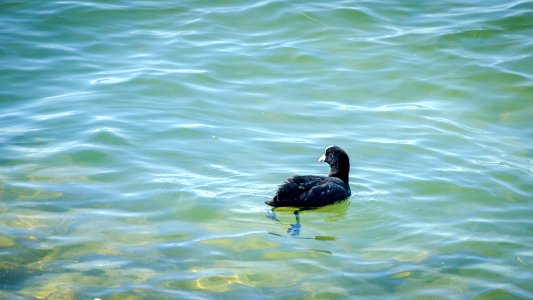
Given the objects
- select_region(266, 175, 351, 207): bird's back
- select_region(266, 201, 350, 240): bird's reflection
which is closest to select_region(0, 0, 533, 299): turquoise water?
select_region(266, 201, 350, 240): bird's reflection

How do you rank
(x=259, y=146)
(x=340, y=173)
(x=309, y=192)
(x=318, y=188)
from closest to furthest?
(x=309, y=192) < (x=318, y=188) < (x=340, y=173) < (x=259, y=146)

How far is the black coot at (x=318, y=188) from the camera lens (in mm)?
9477

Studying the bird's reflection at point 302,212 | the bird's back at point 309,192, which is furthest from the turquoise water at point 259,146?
the bird's back at point 309,192

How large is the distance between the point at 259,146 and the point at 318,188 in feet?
7.23

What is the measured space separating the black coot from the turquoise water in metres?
0.22

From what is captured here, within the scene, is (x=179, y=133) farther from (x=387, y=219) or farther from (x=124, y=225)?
(x=387, y=219)

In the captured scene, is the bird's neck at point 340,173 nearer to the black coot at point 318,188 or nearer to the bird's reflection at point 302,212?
the black coot at point 318,188

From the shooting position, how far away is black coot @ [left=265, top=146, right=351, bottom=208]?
31.1 ft

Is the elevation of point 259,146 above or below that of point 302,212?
above

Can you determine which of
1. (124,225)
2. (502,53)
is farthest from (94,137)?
(502,53)

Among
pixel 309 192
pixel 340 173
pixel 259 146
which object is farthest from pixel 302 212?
pixel 259 146

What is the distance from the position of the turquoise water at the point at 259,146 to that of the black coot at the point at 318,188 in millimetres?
220

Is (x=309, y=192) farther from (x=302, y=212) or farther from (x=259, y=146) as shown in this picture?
(x=259, y=146)

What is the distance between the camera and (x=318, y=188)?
9.91 meters
